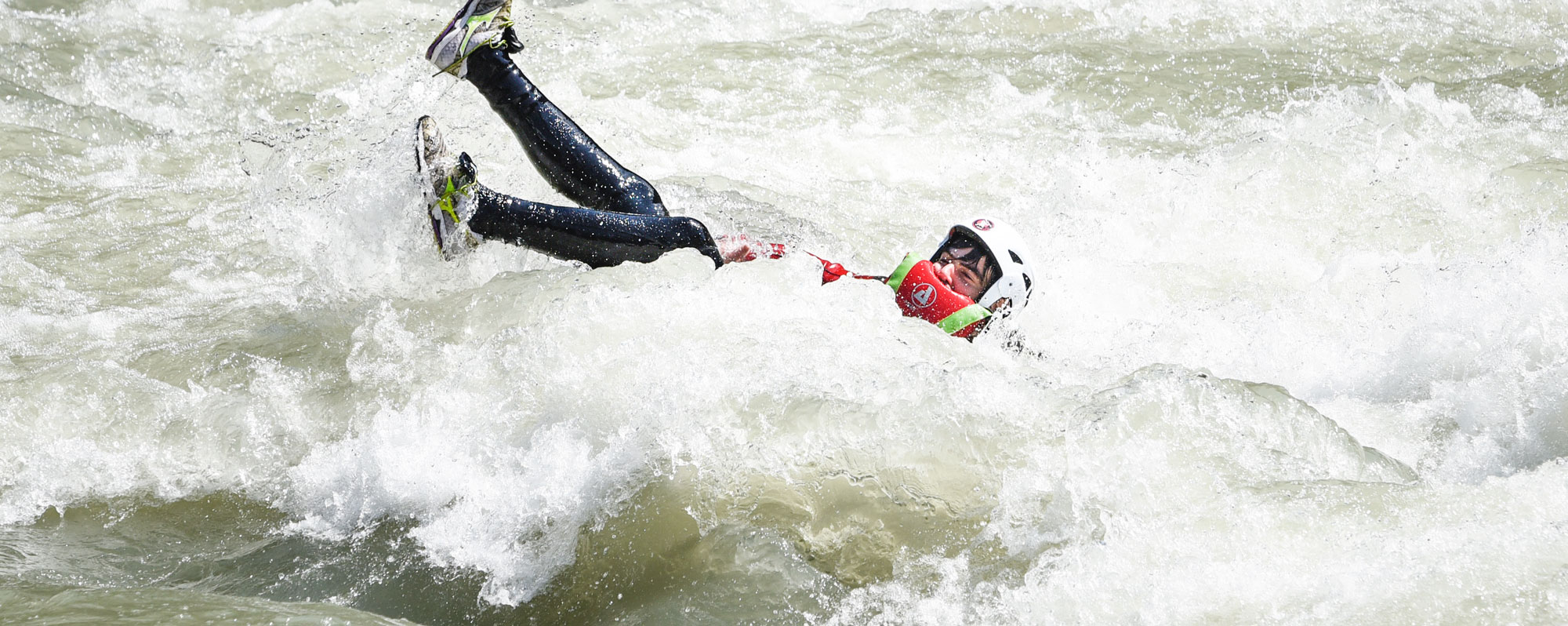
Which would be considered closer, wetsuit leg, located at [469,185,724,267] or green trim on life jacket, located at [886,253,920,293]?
wetsuit leg, located at [469,185,724,267]

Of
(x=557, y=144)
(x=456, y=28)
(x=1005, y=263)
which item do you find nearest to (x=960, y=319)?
(x=1005, y=263)

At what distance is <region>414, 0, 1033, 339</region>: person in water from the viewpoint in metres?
4.11

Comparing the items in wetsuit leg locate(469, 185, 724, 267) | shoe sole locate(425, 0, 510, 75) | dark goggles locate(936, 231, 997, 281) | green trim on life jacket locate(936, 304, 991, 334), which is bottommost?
green trim on life jacket locate(936, 304, 991, 334)

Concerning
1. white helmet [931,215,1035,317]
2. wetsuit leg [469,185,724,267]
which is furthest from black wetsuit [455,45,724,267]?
white helmet [931,215,1035,317]

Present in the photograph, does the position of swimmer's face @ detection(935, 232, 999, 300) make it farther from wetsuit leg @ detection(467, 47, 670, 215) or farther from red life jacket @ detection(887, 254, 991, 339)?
wetsuit leg @ detection(467, 47, 670, 215)

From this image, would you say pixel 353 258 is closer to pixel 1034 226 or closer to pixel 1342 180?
pixel 1034 226

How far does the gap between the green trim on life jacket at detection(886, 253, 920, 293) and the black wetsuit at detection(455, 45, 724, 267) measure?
658 millimetres

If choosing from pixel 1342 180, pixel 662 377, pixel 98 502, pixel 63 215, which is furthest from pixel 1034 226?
pixel 63 215

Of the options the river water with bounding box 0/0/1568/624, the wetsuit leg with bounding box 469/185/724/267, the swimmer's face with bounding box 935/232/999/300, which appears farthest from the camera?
the swimmer's face with bounding box 935/232/999/300

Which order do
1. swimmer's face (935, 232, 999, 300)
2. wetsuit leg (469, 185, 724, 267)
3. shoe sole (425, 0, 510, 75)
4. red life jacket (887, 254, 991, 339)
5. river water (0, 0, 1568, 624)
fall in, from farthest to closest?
swimmer's face (935, 232, 999, 300)
shoe sole (425, 0, 510, 75)
red life jacket (887, 254, 991, 339)
wetsuit leg (469, 185, 724, 267)
river water (0, 0, 1568, 624)

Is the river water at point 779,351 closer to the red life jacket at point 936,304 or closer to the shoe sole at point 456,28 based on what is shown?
the red life jacket at point 936,304

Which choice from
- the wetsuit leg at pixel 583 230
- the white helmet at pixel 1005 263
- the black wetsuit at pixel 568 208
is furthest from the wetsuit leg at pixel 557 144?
the white helmet at pixel 1005 263

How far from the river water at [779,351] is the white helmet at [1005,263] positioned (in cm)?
31

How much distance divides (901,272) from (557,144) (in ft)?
4.79
